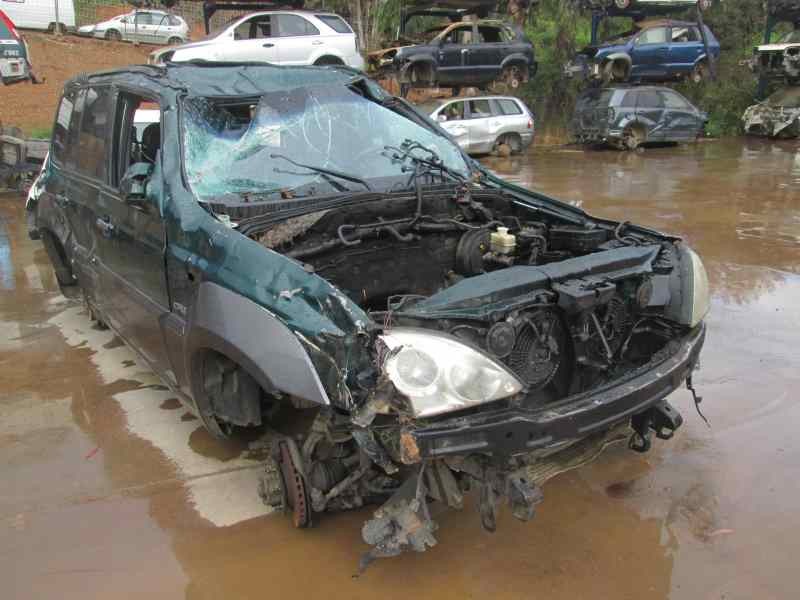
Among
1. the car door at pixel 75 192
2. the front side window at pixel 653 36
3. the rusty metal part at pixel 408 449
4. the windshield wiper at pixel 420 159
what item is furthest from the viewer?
the front side window at pixel 653 36

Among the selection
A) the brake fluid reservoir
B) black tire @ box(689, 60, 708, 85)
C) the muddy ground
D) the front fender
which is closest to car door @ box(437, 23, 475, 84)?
black tire @ box(689, 60, 708, 85)

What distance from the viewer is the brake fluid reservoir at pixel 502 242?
340 centimetres

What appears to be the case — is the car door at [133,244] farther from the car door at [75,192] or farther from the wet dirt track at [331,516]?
the wet dirt track at [331,516]

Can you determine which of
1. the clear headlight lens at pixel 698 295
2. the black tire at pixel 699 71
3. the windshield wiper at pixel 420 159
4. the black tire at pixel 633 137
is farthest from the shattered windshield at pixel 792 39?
the clear headlight lens at pixel 698 295

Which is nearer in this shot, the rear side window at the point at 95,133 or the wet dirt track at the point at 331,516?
the wet dirt track at the point at 331,516

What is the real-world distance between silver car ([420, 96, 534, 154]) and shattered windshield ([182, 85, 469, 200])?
11.6 m

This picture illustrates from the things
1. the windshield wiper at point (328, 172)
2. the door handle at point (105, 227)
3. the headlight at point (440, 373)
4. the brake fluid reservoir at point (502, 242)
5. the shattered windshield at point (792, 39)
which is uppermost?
the shattered windshield at point (792, 39)

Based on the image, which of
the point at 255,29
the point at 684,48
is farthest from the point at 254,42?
the point at 684,48

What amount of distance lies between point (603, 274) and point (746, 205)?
344 inches

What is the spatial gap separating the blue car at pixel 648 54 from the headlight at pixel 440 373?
698 inches

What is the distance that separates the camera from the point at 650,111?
17.0m

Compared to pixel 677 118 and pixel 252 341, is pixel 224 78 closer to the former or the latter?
pixel 252 341

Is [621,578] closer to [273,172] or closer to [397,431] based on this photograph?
[397,431]

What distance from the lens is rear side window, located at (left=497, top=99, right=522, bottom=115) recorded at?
15.9 m
